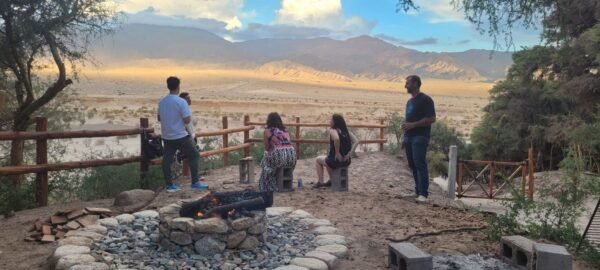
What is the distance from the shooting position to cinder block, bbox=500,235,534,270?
4.93 meters

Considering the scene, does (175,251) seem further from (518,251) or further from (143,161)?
(143,161)

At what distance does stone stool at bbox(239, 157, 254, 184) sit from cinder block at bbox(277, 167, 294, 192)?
110 centimetres

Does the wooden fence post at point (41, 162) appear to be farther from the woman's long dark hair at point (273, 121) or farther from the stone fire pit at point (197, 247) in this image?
the woman's long dark hair at point (273, 121)

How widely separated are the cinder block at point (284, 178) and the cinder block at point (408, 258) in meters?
3.52

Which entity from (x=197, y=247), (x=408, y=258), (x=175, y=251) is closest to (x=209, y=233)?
(x=197, y=247)

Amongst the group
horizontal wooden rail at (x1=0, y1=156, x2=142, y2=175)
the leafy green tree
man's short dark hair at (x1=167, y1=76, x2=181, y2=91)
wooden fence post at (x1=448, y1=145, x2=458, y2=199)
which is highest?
the leafy green tree

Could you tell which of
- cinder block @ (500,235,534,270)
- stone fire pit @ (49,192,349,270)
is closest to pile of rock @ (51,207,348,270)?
stone fire pit @ (49,192,349,270)

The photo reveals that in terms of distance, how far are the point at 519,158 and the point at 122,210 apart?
18.9 metres

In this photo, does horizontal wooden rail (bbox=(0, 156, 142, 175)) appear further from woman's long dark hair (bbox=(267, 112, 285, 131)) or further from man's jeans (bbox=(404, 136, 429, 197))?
man's jeans (bbox=(404, 136, 429, 197))

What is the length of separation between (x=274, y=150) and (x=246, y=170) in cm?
145

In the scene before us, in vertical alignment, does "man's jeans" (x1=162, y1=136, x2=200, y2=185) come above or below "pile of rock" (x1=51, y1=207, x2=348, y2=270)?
above

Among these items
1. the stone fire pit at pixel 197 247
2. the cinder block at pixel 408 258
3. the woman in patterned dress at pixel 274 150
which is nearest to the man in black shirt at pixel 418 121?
the woman in patterned dress at pixel 274 150

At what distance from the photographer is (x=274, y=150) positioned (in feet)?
26.9

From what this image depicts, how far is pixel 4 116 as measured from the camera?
10.5m
